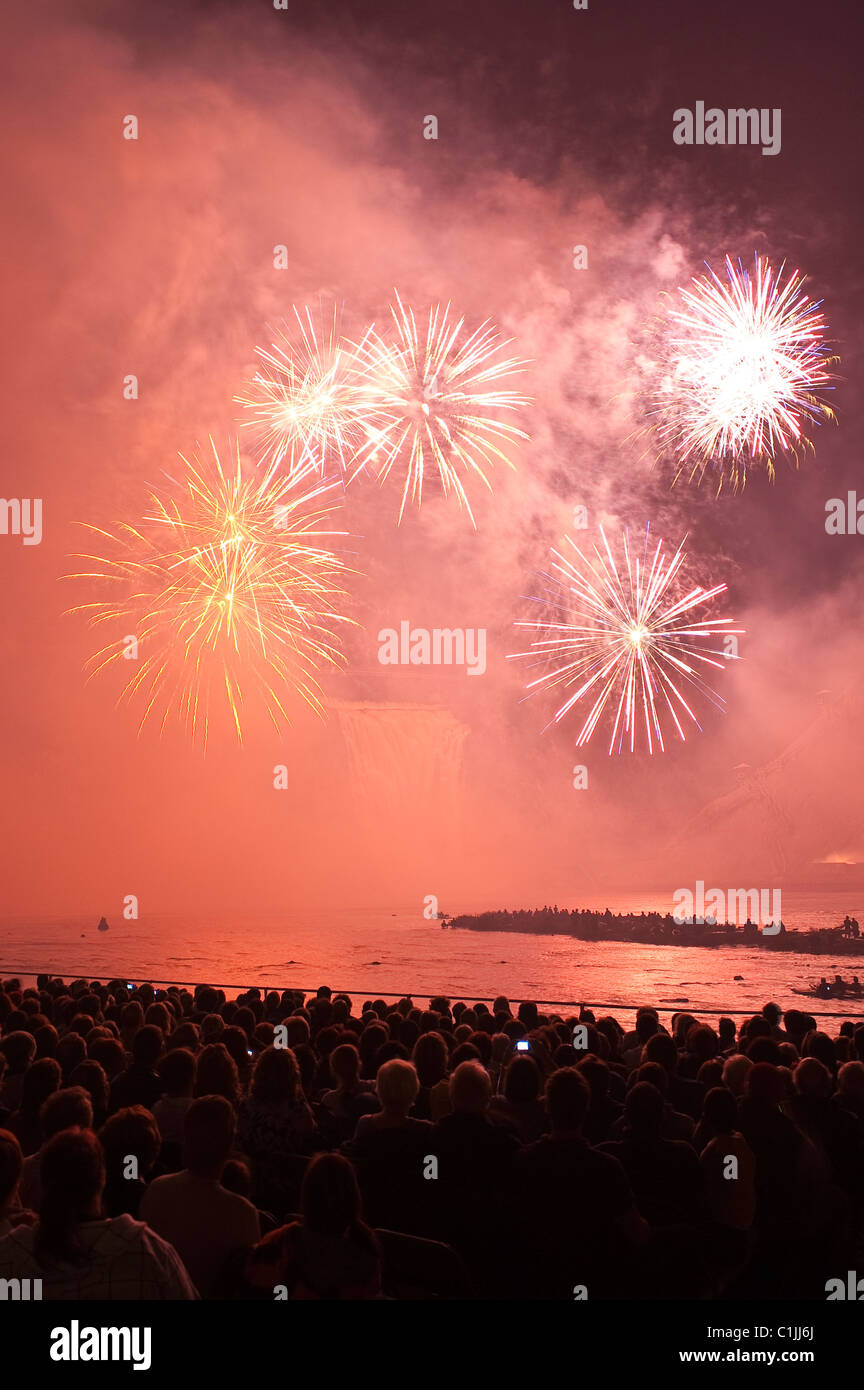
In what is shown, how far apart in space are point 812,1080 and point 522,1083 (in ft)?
5.91

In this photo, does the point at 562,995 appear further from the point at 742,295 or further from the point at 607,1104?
the point at 607,1104

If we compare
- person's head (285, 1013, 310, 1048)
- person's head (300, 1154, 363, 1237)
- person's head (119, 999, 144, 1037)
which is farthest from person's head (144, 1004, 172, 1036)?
person's head (300, 1154, 363, 1237)

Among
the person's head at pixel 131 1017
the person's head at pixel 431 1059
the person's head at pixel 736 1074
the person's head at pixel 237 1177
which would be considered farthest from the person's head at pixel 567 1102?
the person's head at pixel 131 1017

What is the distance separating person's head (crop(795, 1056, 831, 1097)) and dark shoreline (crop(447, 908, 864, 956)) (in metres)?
71.1

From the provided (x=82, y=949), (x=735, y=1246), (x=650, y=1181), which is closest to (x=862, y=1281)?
(x=735, y=1246)

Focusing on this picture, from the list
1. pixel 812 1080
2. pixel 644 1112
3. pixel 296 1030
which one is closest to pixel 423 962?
pixel 296 1030

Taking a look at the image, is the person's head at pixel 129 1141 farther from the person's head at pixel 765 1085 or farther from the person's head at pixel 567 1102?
the person's head at pixel 765 1085

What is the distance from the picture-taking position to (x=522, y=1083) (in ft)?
21.2

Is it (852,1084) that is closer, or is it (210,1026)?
(852,1084)

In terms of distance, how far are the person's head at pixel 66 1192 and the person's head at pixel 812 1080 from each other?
14.4 feet

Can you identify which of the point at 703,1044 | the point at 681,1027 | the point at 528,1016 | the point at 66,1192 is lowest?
the point at 528,1016

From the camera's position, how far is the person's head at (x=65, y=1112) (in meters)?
4.46

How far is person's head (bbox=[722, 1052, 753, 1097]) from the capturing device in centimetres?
705

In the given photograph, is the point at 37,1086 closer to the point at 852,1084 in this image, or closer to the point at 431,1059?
the point at 431,1059
